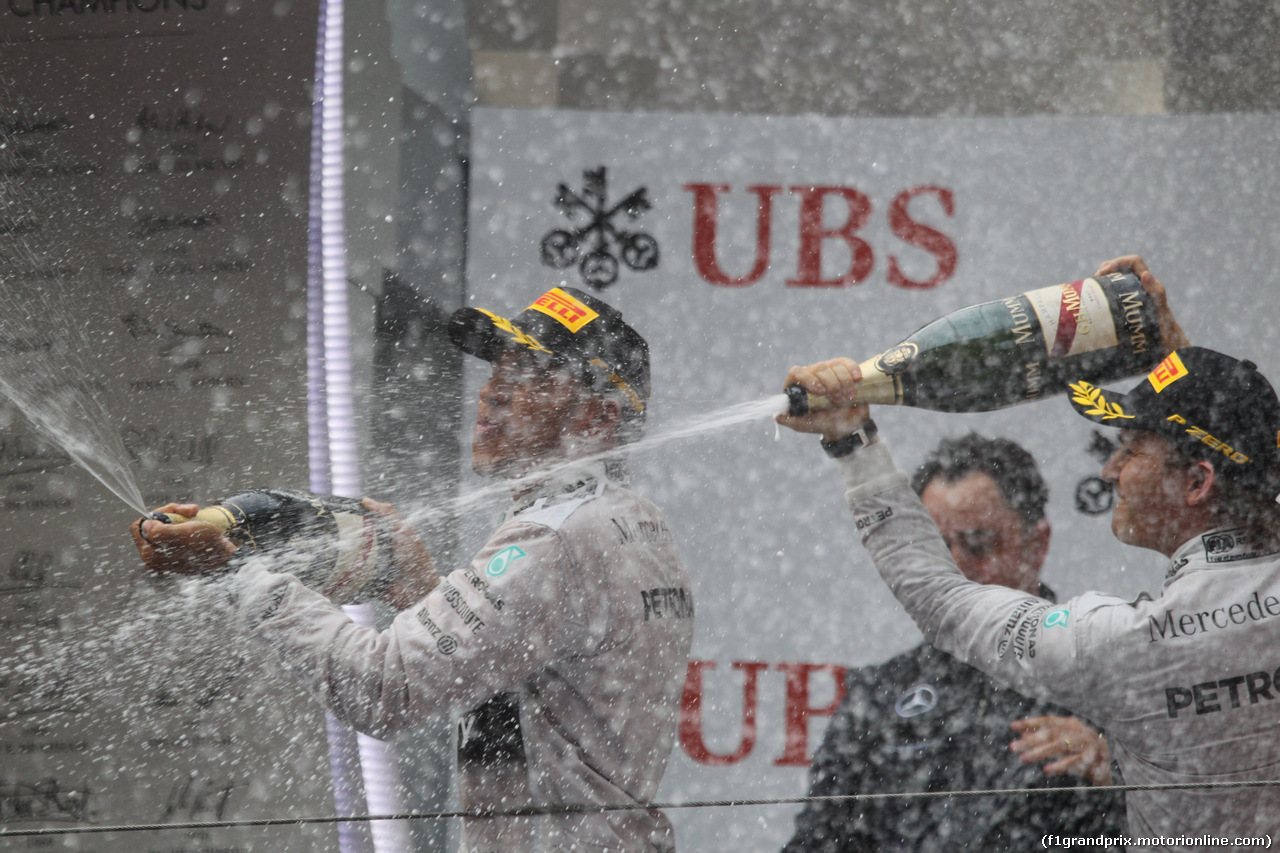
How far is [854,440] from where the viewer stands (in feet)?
2.00

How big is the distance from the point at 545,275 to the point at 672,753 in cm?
39

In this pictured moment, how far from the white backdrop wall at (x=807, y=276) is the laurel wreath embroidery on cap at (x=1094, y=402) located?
4 cm

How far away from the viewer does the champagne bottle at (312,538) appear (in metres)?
0.59

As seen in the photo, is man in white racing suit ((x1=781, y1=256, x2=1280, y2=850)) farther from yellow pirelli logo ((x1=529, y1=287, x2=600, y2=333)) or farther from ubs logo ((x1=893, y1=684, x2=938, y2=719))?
yellow pirelli logo ((x1=529, y1=287, x2=600, y2=333))

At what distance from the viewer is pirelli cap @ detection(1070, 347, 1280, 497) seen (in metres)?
0.55

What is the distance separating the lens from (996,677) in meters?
0.63

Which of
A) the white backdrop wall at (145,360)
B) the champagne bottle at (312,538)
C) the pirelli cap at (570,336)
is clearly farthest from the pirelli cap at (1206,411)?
the white backdrop wall at (145,360)

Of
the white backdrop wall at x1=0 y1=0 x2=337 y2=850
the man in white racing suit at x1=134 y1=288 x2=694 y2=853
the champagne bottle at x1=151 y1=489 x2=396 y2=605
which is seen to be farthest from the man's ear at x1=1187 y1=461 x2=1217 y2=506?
the white backdrop wall at x1=0 y1=0 x2=337 y2=850

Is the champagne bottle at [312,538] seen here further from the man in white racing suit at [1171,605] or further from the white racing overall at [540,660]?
the man in white racing suit at [1171,605]

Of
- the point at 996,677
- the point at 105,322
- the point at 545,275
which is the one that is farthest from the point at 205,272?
the point at 996,677
